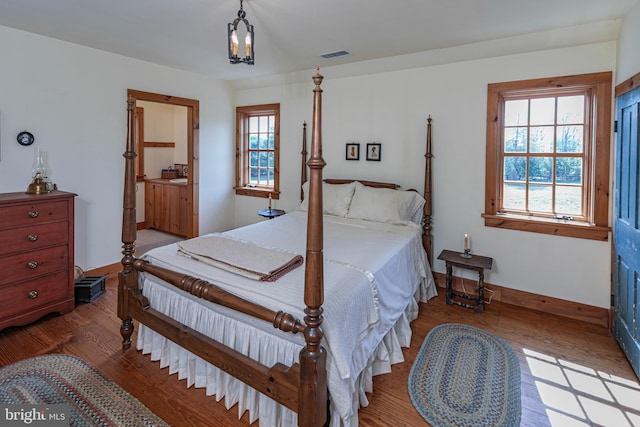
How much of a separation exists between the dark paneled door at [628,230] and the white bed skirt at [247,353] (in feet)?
4.85

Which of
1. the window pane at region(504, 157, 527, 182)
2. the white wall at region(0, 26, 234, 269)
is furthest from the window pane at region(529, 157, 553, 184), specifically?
the white wall at region(0, 26, 234, 269)

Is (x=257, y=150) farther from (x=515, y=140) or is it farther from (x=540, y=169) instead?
(x=540, y=169)

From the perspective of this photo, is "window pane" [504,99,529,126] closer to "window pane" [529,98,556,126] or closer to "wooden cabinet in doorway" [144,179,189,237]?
"window pane" [529,98,556,126]

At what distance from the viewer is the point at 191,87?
4520 mm

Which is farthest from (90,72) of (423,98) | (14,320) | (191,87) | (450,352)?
(450,352)

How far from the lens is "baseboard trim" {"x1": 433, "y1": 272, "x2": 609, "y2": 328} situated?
293 cm

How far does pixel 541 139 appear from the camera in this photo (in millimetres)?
3146

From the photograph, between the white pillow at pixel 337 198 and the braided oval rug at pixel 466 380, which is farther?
the white pillow at pixel 337 198

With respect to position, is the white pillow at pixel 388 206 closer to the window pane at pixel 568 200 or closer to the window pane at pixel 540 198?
the window pane at pixel 540 198

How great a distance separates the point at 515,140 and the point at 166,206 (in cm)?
519

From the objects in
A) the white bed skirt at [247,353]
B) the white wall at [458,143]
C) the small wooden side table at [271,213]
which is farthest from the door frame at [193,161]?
the white bed skirt at [247,353]

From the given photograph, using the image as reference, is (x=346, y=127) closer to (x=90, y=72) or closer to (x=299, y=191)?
(x=299, y=191)

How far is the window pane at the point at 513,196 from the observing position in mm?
3291

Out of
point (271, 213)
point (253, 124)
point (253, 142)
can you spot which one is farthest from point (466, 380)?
point (253, 124)
